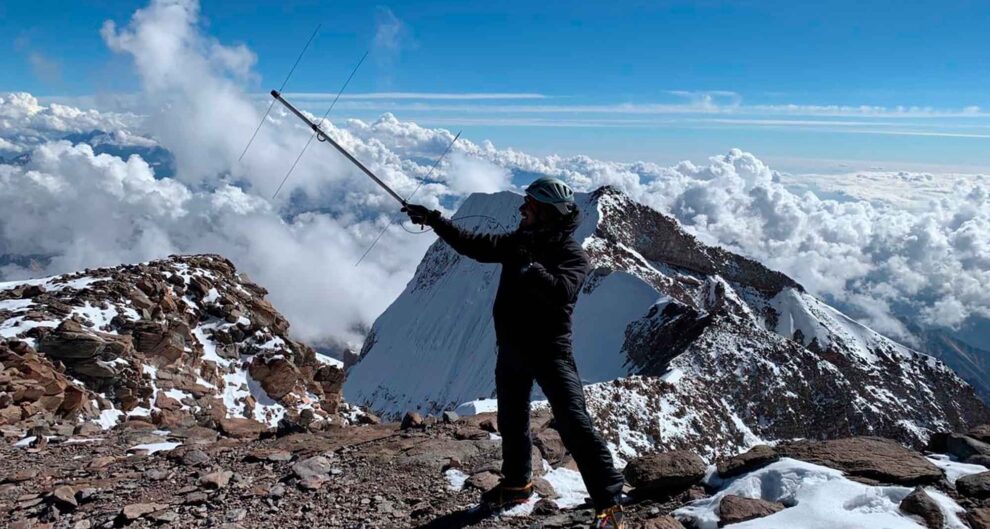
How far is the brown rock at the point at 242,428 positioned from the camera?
471 inches

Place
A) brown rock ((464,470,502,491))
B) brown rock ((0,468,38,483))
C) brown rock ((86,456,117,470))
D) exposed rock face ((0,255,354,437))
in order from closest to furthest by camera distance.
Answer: brown rock ((464,470,502,491)) → brown rock ((0,468,38,483)) → brown rock ((86,456,117,470)) → exposed rock face ((0,255,354,437))

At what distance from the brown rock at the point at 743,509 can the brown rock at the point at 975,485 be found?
6.46ft

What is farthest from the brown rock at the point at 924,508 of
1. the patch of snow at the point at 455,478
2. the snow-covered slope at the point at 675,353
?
the snow-covered slope at the point at 675,353

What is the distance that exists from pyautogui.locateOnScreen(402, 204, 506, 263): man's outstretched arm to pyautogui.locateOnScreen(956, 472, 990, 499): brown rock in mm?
5278

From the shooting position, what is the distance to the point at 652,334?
4234 centimetres

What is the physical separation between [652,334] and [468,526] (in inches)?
1476

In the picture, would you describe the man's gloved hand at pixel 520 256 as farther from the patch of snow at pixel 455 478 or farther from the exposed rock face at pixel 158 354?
the exposed rock face at pixel 158 354

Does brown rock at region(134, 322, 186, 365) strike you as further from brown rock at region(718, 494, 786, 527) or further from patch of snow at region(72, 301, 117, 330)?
brown rock at region(718, 494, 786, 527)

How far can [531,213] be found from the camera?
20.2 feet

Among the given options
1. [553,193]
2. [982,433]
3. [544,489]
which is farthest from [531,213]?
[982,433]

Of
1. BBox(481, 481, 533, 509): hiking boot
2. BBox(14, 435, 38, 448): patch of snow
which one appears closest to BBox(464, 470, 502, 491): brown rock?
BBox(481, 481, 533, 509): hiking boot

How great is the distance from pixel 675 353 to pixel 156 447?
3154cm

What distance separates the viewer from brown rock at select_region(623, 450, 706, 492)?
281 inches

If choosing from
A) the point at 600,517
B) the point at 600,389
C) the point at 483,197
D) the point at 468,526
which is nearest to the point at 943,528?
the point at 600,517
